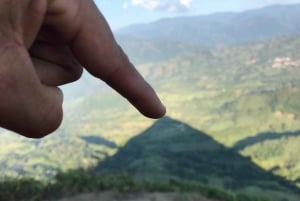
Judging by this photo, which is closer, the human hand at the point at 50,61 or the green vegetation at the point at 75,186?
the human hand at the point at 50,61

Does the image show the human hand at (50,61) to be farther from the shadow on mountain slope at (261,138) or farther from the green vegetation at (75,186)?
the shadow on mountain slope at (261,138)

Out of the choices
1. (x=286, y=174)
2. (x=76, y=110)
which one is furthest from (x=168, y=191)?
(x=76, y=110)

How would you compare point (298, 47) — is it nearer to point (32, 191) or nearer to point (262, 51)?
point (262, 51)

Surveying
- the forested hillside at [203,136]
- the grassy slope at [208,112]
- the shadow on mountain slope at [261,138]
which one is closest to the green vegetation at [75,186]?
the forested hillside at [203,136]

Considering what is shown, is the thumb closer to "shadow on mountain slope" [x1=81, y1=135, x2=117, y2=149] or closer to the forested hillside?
the forested hillside

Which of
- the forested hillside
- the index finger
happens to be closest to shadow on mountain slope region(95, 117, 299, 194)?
the forested hillside

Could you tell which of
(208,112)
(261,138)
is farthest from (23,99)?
(208,112)

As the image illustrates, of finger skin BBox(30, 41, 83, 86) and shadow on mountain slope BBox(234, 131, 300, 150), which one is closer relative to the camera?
finger skin BBox(30, 41, 83, 86)
